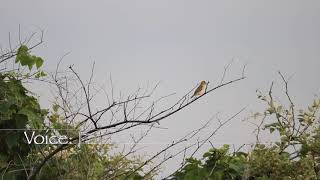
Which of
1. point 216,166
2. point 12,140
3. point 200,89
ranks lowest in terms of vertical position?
point 216,166

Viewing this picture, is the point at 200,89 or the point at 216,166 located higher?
the point at 200,89

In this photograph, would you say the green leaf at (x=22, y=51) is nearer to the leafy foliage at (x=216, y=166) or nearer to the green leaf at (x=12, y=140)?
the green leaf at (x=12, y=140)

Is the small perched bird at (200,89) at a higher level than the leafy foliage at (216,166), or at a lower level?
higher

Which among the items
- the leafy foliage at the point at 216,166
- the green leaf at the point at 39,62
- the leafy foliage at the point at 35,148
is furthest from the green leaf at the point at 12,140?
the leafy foliage at the point at 216,166

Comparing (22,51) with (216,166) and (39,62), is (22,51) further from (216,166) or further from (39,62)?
(216,166)

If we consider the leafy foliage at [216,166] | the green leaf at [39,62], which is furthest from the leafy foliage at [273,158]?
the green leaf at [39,62]

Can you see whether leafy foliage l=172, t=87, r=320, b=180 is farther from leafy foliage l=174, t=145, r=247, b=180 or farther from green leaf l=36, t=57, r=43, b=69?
green leaf l=36, t=57, r=43, b=69

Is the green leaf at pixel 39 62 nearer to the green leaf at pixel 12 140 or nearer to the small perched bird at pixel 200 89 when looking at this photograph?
the green leaf at pixel 12 140

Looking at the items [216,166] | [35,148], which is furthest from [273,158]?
[35,148]

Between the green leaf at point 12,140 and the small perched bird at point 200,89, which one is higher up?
the small perched bird at point 200,89

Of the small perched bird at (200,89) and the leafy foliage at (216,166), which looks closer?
the leafy foliage at (216,166)

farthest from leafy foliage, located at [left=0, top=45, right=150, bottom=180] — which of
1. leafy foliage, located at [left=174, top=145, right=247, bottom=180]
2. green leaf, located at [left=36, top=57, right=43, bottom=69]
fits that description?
leafy foliage, located at [left=174, top=145, right=247, bottom=180]

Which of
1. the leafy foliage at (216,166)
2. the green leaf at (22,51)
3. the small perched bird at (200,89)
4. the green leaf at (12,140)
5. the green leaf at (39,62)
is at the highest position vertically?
Answer: the green leaf at (22,51)

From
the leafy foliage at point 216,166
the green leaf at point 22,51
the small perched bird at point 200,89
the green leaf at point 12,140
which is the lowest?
the leafy foliage at point 216,166
